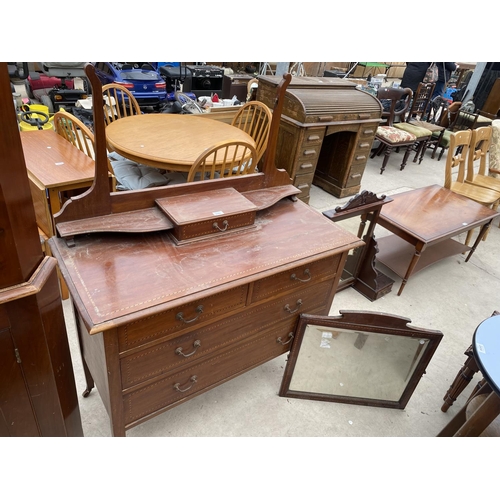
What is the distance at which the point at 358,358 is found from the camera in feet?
7.61

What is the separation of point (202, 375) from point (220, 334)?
0.85 feet

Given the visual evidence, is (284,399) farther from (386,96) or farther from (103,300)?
(386,96)

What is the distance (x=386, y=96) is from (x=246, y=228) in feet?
17.0

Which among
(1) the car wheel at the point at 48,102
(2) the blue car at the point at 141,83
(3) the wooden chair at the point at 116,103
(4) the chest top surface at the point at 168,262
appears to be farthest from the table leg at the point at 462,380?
(1) the car wheel at the point at 48,102

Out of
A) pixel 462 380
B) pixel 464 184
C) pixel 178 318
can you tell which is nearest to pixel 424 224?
pixel 462 380

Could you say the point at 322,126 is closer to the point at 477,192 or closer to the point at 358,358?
the point at 477,192

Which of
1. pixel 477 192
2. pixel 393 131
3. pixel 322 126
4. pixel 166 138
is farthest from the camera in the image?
pixel 393 131

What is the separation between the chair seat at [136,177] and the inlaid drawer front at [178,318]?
180 centimetres

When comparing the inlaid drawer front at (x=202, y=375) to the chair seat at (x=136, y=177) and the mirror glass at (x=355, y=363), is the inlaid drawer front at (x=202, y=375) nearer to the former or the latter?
the mirror glass at (x=355, y=363)

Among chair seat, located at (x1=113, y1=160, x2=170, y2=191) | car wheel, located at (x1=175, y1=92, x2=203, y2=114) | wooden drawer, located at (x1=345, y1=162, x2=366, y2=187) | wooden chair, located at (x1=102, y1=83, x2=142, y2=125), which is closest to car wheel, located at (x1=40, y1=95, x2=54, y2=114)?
wooden chair, located at (x1=102, y1=83, x2=142, y2=125)

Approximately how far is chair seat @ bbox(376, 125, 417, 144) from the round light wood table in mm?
3153

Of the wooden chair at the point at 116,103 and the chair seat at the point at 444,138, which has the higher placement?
the wooden chair at the point at 116,103

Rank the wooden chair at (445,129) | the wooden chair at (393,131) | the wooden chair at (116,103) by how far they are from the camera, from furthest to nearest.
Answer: the wooden chair at (445,129), the wooden chair at (393,131), the wooden chair at (116,103)

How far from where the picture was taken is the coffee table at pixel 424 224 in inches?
127
